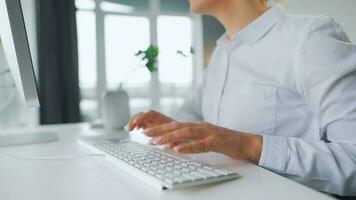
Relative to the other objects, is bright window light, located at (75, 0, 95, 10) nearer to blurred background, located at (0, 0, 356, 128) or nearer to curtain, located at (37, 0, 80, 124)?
blurred background, located at (0, 0, 356, 128)

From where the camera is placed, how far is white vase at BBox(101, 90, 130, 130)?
4.08 feet

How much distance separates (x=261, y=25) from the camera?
96 cm

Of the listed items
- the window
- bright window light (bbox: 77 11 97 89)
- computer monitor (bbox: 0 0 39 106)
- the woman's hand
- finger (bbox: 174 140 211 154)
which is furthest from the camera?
the window

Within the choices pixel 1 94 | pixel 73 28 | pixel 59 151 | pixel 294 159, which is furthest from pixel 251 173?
pixel 73 28

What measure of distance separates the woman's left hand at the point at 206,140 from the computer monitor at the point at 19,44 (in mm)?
320

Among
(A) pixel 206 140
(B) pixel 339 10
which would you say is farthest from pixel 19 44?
(B) pixel 339 10

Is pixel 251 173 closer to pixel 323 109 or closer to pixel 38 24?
pixel 323 109

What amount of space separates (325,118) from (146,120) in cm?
43

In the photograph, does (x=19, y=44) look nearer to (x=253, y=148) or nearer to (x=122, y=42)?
(x=253, y=148)

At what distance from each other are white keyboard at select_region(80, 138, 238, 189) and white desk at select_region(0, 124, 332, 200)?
0.04ft

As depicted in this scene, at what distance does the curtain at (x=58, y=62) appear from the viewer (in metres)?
3.26

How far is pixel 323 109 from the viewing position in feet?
2.34

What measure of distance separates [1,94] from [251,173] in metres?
1.69

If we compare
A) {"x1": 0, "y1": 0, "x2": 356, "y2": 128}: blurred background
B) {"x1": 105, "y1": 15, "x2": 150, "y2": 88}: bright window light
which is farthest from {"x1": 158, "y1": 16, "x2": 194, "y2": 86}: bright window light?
{"x1": 105, "y1": 15, "x2": 150, "y2": 88}: bright window light
